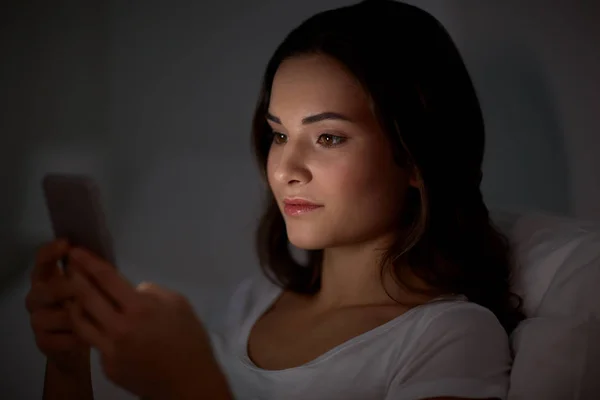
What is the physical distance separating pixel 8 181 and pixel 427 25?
1.43 ft

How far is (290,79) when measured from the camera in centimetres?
59

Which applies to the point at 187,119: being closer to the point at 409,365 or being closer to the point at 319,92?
the point at 319,92

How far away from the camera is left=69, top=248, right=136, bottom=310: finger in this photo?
448mm

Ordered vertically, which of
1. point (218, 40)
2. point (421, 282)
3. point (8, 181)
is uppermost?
point (218, 40)

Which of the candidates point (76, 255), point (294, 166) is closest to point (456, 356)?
point (294, 166)

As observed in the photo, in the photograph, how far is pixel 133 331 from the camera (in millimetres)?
451

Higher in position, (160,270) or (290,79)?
(290,79)

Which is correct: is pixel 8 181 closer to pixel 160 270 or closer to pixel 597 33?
pixel 160 270

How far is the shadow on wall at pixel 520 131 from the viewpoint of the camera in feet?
2.31

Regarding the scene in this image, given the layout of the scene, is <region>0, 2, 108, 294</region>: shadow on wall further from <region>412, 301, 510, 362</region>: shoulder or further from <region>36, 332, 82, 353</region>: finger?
<region>412, 301, 510, 362</region>: shoulder

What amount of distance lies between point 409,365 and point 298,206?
19 cm

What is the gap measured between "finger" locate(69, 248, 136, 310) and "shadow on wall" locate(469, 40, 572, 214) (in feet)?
1.67

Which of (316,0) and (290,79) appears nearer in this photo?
(290,79)

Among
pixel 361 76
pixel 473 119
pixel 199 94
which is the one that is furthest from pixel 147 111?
pixel 473 119
